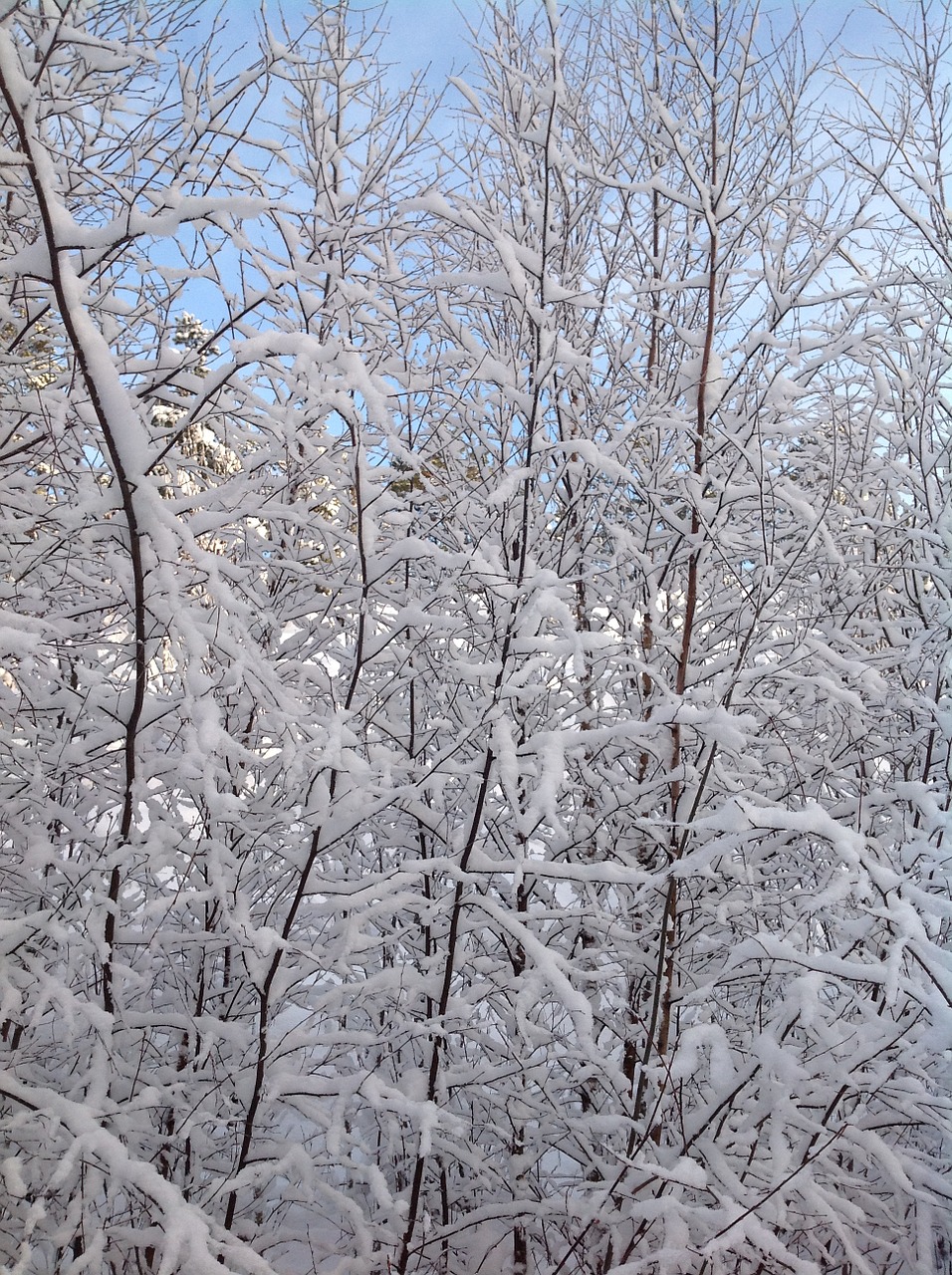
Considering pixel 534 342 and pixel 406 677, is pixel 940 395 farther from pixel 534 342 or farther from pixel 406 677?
pixel 406 677

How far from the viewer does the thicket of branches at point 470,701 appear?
1968 mm

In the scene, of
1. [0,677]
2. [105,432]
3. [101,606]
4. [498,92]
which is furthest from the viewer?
[498,92]

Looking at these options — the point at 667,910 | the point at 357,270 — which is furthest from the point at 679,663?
the point at 357,270

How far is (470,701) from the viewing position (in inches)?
127

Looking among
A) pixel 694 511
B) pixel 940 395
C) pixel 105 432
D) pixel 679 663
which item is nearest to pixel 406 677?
pixel 679 663

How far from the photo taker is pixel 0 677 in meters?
2.44

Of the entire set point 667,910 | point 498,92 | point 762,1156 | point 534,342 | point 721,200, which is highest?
point 498,92

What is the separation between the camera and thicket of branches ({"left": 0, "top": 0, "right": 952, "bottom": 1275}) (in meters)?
1.97

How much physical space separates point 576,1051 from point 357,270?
2614 mm

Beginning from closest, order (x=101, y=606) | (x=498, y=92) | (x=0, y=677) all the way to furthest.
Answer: (x=101, y=606) → (x=0, y=677) → (x=498, y=92)

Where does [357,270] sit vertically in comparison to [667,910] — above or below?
above

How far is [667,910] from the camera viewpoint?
2449 millimetres

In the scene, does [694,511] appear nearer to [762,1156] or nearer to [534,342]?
[534,342]

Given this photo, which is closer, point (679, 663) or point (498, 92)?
point (679, 663)
